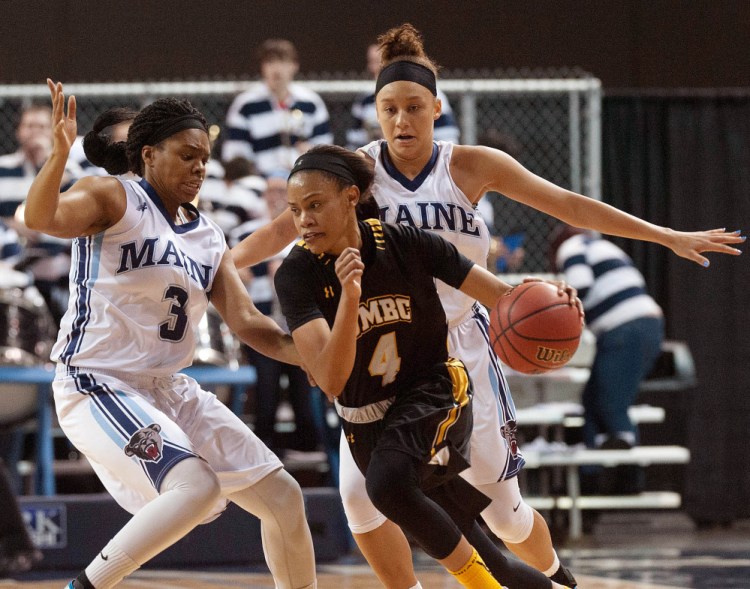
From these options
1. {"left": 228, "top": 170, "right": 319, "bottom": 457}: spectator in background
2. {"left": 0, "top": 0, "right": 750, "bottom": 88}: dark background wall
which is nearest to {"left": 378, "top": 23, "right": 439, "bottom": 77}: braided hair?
{"left": 228, "top": 170, "right": 319, "bottom": 457}: spectator in background

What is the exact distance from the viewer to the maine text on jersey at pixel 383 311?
11.4 feet

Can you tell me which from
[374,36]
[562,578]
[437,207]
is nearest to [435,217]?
[437,207]

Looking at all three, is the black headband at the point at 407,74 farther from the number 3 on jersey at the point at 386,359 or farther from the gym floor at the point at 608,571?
the gym floor at the point at 608,571

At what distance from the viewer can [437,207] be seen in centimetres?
396

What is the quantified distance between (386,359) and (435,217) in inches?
25.3

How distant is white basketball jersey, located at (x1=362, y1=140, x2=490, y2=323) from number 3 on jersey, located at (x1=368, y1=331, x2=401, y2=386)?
1.64ft

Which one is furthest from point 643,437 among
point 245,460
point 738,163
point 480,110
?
point 245,460

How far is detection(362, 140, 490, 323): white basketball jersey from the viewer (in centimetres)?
393

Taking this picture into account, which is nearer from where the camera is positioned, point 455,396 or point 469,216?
point 455,396

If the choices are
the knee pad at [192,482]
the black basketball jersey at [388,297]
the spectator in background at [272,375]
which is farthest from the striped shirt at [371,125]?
the knee pad at [192,482]

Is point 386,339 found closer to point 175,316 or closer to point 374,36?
point 175,316

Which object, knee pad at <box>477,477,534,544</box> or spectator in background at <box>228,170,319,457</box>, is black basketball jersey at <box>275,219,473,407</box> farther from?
spectator in background at <box>228,170,319,457</box>

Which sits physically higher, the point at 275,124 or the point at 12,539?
the point at 275,124

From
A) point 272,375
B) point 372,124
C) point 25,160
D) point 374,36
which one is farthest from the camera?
point 374,36
